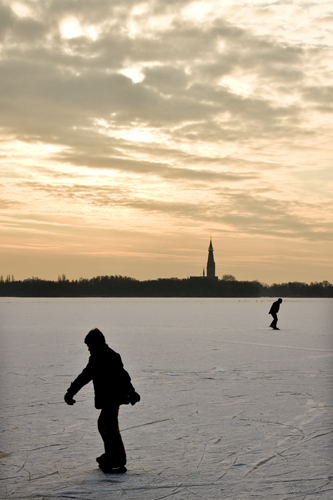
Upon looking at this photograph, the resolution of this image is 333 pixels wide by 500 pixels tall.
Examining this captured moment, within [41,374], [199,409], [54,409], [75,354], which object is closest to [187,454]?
[199,409]

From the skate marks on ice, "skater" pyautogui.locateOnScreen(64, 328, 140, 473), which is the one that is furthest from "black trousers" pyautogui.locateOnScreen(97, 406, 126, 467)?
the skate marks on ice

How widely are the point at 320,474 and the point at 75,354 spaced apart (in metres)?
9.67

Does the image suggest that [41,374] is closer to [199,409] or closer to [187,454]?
[199,409]

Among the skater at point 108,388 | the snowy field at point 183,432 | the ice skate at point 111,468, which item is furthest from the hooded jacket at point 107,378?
the snowy field at point 183,432

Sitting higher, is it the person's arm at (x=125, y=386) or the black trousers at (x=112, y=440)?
the person's arm at (x=125, y=386)

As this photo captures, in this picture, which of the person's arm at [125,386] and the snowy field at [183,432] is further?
the person's arm at [125,386]

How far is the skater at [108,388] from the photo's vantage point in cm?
487

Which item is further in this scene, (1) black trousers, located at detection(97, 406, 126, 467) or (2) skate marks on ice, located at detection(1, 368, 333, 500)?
(1) black trousers, located at detection(97, 406, 126, 467)

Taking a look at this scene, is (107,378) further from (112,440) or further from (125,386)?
(112,440)

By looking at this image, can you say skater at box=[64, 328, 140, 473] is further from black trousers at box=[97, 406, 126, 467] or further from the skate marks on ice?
the skate marks on ice

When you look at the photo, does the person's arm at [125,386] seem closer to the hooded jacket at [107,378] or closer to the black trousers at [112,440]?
the hooded jacket at [107,378]

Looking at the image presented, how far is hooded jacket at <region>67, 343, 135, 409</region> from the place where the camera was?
16.0ft

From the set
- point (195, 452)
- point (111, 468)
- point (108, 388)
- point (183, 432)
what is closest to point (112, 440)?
point (111, 468)

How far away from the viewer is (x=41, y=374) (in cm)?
1061
